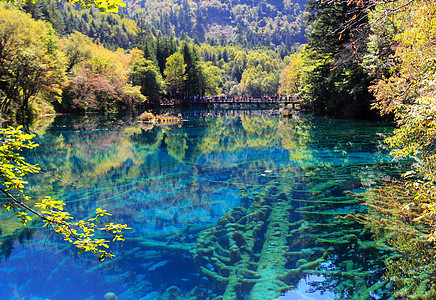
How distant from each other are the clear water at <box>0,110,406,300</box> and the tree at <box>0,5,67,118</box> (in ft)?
47.6

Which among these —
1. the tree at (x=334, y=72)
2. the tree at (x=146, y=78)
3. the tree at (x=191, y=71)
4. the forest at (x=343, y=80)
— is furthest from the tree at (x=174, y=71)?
the tree at (x=334, y=72)

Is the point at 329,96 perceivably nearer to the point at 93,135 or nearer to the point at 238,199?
the point at 93,135

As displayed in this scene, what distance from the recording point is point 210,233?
6.92 metres

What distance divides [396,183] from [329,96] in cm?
2790

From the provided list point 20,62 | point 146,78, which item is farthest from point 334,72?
point 146,78

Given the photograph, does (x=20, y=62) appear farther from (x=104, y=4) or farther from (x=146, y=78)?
(x=146, y=78)

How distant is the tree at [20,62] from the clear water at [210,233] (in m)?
14.5

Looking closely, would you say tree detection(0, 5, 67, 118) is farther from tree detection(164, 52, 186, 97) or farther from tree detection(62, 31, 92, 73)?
tree detection(164, 52, 186, 97)

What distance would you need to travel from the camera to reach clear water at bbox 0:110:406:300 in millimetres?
5055

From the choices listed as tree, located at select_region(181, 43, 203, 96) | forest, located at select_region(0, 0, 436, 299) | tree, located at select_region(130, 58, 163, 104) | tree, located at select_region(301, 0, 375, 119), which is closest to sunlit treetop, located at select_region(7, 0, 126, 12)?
forest, located at select_region(0, 0, 436, 299)

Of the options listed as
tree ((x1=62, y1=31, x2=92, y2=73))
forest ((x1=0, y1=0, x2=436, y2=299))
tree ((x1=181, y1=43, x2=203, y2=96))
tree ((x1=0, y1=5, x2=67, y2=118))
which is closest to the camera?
forest ((x1=0, y1=0, x2=436, y2=299))

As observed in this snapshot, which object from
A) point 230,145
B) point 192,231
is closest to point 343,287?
point 192,231

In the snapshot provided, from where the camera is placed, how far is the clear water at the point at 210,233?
5.05m

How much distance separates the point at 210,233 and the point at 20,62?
25213mm
